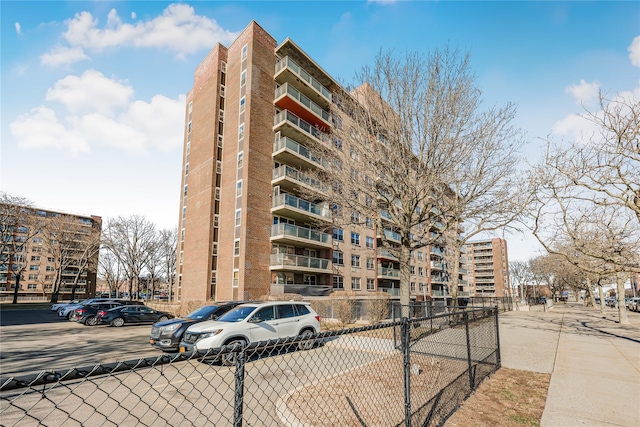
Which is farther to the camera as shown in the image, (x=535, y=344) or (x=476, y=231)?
(x=476, y=231)

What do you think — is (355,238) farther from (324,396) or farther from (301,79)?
(324,396)

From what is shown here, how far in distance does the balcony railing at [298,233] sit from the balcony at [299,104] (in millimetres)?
10061


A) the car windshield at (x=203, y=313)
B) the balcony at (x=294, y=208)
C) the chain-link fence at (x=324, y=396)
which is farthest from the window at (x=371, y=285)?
the chain-link fence at (x=324, y=396)

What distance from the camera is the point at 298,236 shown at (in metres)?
30.6

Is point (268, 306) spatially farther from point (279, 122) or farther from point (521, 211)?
point (279, 122)

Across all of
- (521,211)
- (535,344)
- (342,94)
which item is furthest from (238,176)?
(535,344)

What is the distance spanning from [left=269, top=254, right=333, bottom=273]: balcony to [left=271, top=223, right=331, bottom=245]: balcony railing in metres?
1.79

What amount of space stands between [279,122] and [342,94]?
18911 millimetres

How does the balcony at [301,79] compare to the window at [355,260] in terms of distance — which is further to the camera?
the window at [355,260]

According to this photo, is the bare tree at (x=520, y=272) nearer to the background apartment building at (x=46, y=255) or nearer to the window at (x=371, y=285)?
the window at (x=371, y=285)

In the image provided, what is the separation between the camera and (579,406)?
6105 mm

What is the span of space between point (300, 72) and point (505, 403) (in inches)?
1298

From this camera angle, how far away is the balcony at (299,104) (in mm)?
32094

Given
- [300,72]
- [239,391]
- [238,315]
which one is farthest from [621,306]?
[300,72]
